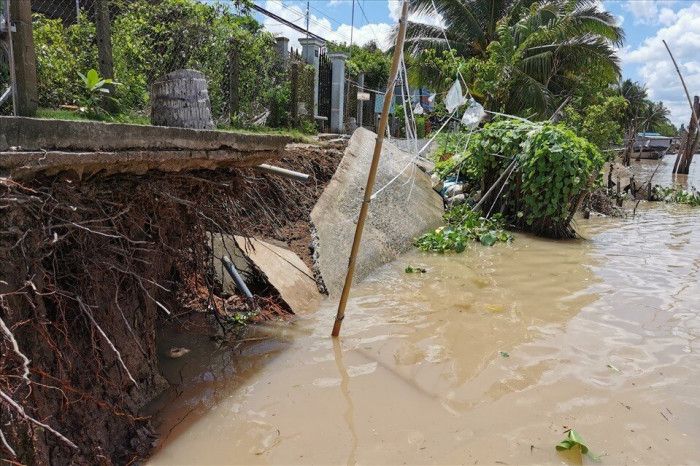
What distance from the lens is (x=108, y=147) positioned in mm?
2285

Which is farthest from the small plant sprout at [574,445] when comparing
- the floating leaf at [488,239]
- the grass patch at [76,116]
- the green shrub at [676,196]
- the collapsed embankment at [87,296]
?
the green shrub at [676,196]

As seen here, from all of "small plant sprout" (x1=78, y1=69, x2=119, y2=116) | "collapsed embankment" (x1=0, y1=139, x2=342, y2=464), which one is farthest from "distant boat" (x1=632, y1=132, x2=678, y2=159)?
"collapsed embankment" (x1=0, y1=139, x2=342, y2=464)

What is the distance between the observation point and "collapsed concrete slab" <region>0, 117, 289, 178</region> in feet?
6.22

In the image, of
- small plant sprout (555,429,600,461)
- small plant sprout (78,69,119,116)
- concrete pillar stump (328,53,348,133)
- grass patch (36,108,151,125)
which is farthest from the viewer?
concrete pillar stump (328,53,348,133)

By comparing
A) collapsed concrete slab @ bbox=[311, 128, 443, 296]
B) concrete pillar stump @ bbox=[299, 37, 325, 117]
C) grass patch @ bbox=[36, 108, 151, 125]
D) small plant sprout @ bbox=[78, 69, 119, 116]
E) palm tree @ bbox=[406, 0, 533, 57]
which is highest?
palm tree @ bbox=[406, 0, 533, 57]

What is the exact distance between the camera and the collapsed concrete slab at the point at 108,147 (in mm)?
1896

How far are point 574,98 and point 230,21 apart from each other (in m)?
11.5

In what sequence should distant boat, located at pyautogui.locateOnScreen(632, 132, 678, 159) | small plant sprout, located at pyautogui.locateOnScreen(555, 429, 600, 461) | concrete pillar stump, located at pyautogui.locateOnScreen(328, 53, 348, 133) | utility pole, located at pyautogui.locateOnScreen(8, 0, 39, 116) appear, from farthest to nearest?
1. distant boat, located at pyautogui.locateOnScreen(632, 132, 678, 159)
2. concrete pillar stump, located at pyautogui.locateOnScreen(328, 53, 348, 133)
3. utility pole, located at pyautogui.locateOnScreen(8, 0, 39, 116)
4. small plant sprout, located at pyautogui.locateOnScreen(555, 429, 600, 461)

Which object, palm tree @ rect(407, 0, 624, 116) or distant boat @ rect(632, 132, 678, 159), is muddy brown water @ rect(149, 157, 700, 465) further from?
distant boat @ rect(632, 132, 678, 159)

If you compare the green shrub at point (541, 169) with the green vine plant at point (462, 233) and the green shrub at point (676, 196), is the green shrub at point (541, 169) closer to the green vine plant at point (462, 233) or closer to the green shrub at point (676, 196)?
the green vine plant at point (462, 233)

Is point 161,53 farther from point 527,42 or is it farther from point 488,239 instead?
point 527,42

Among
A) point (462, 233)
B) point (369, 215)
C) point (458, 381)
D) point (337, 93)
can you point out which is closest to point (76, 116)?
point (369, 215)

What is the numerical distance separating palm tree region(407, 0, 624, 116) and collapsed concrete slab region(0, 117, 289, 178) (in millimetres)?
10836

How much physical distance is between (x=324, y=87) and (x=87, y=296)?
12.4m
